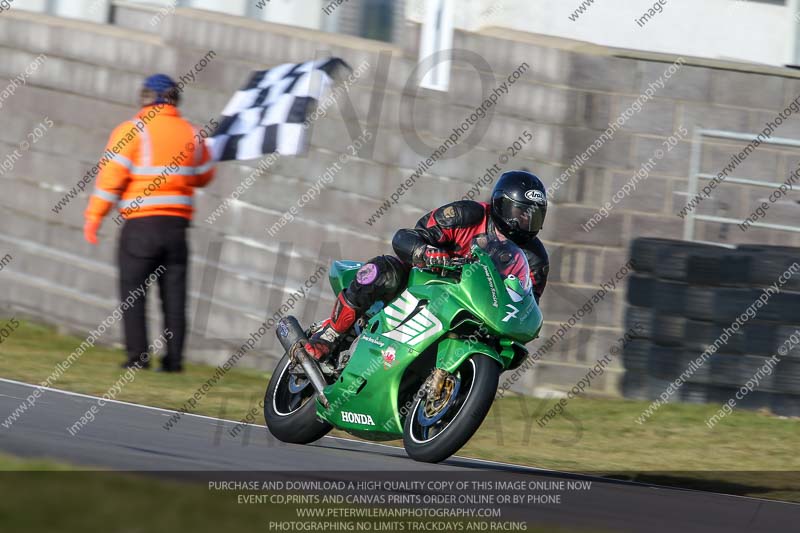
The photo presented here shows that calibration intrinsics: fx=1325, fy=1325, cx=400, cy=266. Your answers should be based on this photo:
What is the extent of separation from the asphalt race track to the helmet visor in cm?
133

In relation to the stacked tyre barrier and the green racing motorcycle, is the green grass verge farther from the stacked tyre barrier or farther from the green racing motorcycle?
the green racing motorcycle

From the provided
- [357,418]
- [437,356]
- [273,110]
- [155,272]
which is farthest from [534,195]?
[273,110]

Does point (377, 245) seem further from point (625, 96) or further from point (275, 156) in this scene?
point (625, 96)

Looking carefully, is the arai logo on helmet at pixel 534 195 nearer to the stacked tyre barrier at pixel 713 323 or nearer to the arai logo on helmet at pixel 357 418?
the arai logo on helmet at pixel 357 418

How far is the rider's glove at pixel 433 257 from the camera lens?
6.87m

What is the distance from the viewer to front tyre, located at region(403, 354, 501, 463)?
6281 millimetres

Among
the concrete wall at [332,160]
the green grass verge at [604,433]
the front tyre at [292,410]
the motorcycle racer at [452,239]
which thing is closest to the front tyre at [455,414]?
the motorcycle racer at [452,239]

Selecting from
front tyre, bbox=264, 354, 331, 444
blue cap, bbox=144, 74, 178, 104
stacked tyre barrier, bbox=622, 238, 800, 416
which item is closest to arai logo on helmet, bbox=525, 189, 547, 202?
front tyre, bbox=264, 354, 331, 444

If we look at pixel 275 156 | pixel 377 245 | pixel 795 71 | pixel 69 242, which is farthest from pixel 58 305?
pixel 795 71

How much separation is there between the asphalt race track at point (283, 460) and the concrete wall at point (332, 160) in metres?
3.61

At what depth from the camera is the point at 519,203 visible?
709 centimetres

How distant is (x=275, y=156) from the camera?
12.2m

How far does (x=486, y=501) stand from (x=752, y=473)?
3591mm

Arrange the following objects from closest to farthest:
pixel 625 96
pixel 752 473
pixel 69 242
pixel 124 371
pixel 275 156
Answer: pixel 752 473 < pixel 124 371 < pixel 625 96 < pixel 275 156 < pixel 69 242
